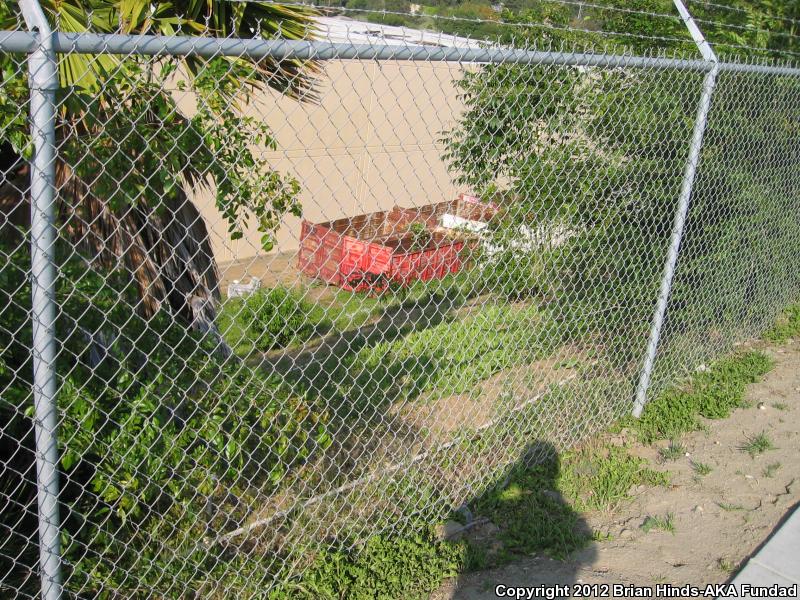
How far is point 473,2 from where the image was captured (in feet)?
25.1

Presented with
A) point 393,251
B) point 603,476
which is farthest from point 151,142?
point 603,476

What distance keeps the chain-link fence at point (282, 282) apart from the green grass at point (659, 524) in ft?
2.51

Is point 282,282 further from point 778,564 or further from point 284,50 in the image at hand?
point 778,564

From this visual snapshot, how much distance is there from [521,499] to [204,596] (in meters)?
1.80

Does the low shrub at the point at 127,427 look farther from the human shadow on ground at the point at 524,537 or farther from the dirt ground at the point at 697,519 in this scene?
the dirt ground at the point at 697,519

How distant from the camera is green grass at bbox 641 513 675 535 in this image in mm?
4059

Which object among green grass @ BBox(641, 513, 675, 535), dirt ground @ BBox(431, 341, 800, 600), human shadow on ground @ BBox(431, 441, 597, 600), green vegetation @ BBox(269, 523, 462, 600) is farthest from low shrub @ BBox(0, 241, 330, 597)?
green grass @ BBox(641, 513, 675, 535)

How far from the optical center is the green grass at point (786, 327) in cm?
675

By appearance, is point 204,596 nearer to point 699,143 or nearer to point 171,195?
point 171,195

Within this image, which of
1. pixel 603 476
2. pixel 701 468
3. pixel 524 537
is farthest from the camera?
pixel 701 468

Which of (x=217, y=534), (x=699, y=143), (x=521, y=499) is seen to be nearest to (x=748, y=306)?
(x=699, y=143)

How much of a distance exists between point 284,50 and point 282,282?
1.52 meters

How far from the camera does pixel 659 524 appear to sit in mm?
4086

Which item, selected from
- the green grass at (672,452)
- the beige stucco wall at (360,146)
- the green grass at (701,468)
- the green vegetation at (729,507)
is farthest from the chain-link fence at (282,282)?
the beige stucco wall at (360,146)
